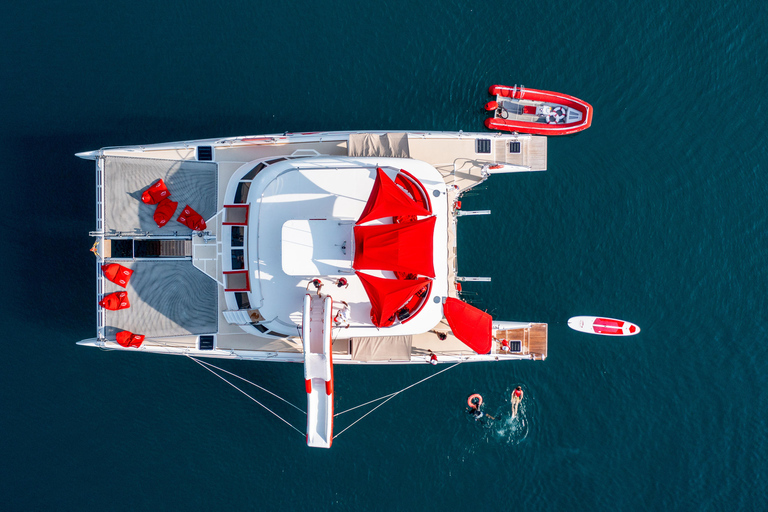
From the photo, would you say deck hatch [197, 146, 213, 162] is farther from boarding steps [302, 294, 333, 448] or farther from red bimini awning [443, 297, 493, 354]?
red bimini awning [443, 297, 493, 354]

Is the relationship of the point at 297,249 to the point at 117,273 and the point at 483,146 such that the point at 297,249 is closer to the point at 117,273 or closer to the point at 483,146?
the point at 117,273

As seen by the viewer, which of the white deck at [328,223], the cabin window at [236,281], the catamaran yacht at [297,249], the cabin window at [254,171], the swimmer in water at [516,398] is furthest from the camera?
the swimmer in water at [516,398]

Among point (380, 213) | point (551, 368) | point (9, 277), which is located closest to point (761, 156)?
point (551, 368)

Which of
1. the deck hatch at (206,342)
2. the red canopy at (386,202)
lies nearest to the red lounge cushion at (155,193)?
the deck hatch at (206,342)

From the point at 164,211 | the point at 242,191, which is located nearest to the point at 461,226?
the point at 242,191

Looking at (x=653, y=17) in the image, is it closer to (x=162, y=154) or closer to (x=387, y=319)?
(x=387, y=319)

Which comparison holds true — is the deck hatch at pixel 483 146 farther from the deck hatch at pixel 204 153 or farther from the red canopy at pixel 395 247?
the deck hatch at pixel 204 153
